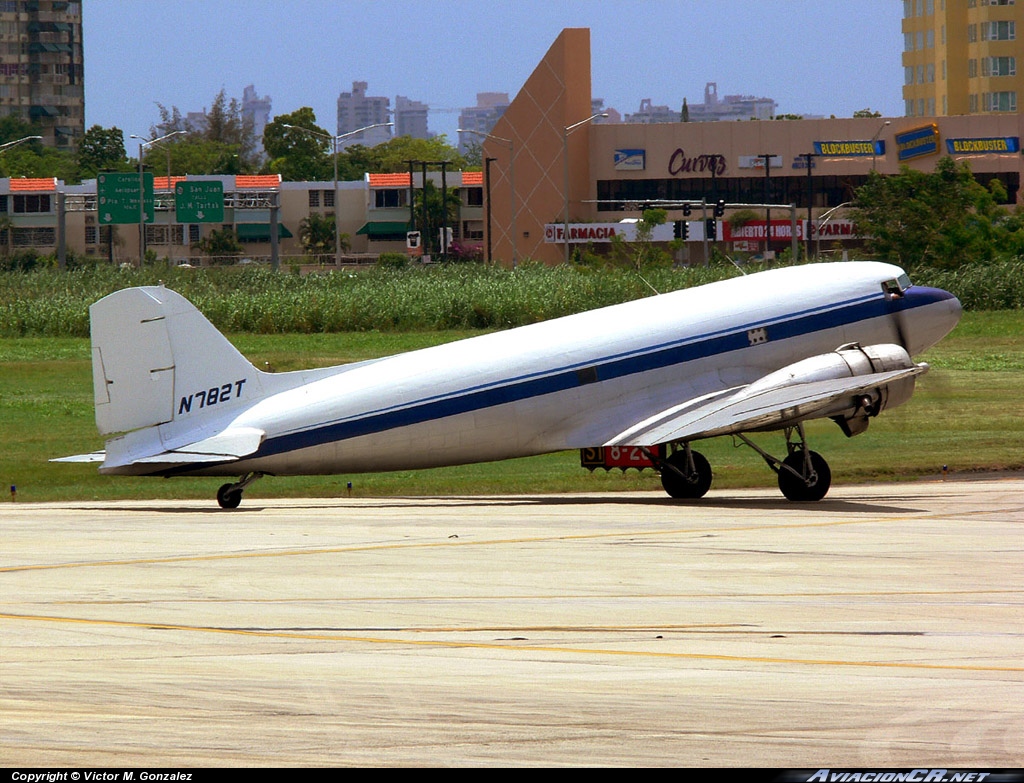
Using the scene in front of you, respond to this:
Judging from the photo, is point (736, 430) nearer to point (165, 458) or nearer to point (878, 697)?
point (165, 458)

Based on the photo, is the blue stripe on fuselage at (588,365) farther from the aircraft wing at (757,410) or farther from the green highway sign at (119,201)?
the green highway sign at (119,201)

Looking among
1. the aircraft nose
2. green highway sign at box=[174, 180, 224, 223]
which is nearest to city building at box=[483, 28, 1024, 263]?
green highway sign at box=[174, 180, 224, 223]

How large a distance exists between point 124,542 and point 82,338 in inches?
1854

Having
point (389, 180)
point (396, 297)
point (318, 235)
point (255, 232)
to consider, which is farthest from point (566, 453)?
point (389, 180)

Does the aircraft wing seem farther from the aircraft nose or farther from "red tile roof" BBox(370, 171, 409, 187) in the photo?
"red tile roof" BBox(370, 171, 409, 187)

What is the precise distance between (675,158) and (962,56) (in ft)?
149

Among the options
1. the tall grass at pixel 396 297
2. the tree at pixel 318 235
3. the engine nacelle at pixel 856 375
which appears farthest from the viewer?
the tree at pixel 318 235

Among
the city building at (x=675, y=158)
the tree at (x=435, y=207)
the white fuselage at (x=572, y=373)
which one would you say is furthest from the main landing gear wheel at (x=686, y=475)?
the tree at (x=435, y=207)

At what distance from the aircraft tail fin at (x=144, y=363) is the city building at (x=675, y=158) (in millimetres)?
101040

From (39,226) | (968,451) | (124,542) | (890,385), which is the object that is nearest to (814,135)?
(39,226)

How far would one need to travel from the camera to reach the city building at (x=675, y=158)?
12444 centimetres

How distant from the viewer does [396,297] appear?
2586 inches

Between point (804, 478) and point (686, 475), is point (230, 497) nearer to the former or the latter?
point (686, 475)

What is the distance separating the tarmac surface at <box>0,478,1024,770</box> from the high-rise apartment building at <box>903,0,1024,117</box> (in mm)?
141478
